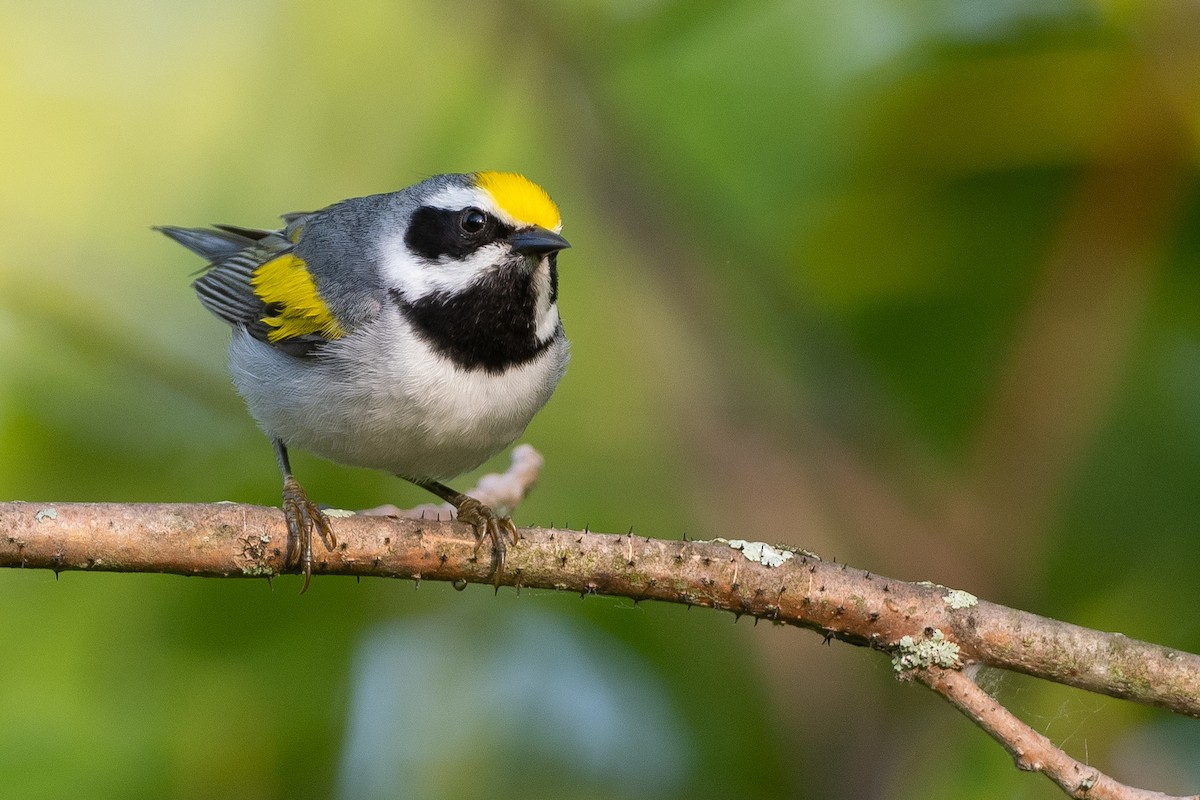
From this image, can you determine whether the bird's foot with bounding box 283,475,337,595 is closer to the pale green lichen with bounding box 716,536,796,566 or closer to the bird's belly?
the bird's belly

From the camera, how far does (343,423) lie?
12.4 feet

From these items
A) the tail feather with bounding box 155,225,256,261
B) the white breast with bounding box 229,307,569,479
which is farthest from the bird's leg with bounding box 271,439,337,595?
the tail feather with bounding box 155,225,256,261

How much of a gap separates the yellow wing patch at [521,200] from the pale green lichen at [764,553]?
1403mm

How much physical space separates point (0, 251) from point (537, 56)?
2739 mm

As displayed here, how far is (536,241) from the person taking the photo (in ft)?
12.6

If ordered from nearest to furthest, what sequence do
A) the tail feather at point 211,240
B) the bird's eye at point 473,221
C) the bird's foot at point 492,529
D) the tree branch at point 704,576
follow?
the tree branch at point 704,576, the bird's foot at point 492,529, the bird's eye at point 473,221, the tail feather at point 211,240

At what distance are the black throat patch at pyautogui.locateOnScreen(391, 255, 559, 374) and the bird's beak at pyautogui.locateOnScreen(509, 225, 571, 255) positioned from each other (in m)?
0.07

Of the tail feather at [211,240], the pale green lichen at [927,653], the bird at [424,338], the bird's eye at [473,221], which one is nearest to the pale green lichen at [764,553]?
the pale green lichen at [927,653]

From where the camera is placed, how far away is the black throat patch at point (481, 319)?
3830 millimetres

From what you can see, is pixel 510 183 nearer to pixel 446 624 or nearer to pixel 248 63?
pixel 446 624

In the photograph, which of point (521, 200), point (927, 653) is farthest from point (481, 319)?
point (927, 653)

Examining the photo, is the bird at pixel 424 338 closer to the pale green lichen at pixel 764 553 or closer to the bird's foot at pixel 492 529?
the bird's foot at pixel 492 529

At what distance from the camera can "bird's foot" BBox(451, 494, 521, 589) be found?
3111mm

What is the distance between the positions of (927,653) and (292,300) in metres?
2.50
